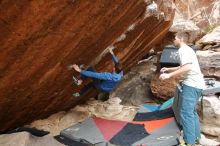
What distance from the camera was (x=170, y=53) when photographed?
9344mm

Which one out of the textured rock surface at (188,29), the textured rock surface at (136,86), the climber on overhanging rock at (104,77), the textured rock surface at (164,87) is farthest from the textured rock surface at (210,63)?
the textured rock surface at (188,29)

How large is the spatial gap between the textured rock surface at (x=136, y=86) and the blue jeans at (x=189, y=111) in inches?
142

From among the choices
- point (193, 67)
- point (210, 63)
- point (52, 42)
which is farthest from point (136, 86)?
point (52, 42)

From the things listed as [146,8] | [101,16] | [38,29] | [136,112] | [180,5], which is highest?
[180,5]

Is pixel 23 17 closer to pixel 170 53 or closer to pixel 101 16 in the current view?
pixel 101 16

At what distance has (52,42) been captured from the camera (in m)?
5.04

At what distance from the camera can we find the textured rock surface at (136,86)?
9914 millimetres

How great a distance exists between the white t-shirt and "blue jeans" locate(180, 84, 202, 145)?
99 millimetres

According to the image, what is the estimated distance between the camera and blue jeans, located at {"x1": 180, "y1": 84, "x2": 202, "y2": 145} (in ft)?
19.7

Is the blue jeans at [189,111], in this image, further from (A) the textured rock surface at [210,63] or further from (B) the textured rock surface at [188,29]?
(B) the textured rock surface at [188,29]

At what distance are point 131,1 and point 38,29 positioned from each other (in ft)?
6.32

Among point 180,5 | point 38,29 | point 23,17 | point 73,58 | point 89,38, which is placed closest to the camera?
point 23,17

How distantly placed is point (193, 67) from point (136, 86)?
15.7ft

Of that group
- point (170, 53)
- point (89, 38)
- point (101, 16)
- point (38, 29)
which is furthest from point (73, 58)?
point (170, 53)
